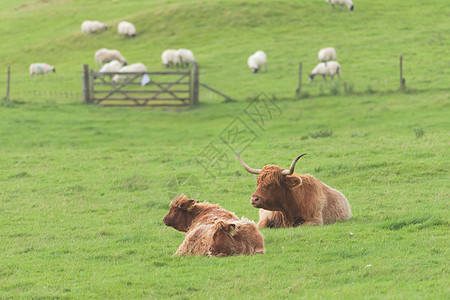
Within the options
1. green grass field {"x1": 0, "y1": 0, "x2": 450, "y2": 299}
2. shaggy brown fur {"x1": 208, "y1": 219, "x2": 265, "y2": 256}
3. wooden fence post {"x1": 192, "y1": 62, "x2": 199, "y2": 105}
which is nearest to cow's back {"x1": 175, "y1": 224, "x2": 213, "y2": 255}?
shaggy brown fur {"x1": 208, "y1": 219, "x2": 265, "y2": 256}

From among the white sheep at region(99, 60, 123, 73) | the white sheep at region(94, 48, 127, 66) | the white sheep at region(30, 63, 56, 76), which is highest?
the white sheep at region(94, 48, 127, 66)

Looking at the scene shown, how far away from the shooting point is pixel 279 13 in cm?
5125

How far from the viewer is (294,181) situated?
998cm

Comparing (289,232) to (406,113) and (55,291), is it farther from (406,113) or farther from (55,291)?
(406,113)

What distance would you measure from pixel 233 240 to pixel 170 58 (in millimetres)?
34726

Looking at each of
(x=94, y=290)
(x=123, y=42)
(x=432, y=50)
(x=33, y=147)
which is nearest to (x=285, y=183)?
(x=94, y=290)

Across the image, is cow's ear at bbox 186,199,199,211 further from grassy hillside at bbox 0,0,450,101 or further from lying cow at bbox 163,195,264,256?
grassy hillside at bbox 0,0,450,101

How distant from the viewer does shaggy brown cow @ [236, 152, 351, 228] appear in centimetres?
978

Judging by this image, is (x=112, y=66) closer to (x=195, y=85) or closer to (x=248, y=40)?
(x=248, y=40)

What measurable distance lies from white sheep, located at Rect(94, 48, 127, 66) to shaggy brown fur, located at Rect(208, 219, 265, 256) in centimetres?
3682

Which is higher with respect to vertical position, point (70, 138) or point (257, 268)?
point (257, 268)

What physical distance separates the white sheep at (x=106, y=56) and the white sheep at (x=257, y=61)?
961 centimetres

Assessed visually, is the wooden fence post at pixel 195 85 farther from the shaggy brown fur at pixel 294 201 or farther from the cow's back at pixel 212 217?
the cow's back at pixel 212 217

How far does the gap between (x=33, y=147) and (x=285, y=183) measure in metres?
14.2
